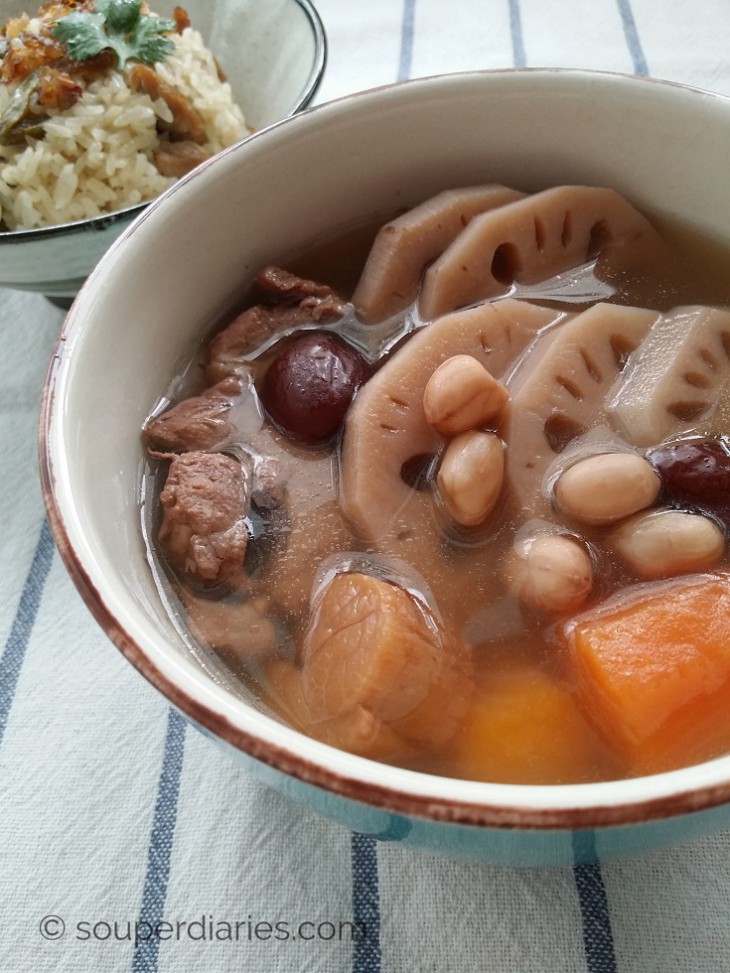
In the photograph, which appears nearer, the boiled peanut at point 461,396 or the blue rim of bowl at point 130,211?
the boiled peanut at point 461,396

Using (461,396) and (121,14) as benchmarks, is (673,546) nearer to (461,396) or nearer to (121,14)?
(461,396)

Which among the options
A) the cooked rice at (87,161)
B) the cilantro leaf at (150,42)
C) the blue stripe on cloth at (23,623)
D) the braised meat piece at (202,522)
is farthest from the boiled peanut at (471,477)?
the cilantro leaf at (150,42)

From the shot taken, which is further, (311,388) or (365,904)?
(311,388)

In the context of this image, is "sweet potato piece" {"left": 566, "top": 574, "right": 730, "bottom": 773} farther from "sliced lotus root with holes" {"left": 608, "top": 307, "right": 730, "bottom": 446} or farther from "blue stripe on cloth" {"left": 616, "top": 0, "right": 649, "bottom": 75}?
"blue stripe on cloth" {"left": 616, "top": 0, "right": 649, "bottom": 75}

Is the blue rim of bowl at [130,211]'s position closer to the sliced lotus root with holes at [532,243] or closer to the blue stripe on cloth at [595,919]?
the sliced lotus root with holes at [532,243]

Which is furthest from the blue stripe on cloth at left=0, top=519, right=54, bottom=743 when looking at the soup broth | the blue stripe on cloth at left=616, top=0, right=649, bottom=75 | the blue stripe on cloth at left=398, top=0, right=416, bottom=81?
the blue stripe on cloth at left=616, top=0, right=649, bottom=75

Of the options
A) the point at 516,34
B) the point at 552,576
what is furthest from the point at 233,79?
the point at 552,576

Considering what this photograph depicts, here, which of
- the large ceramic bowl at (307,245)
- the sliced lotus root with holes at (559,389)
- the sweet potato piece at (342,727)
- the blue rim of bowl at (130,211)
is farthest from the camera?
the blue rim of bowl at (130,211)
